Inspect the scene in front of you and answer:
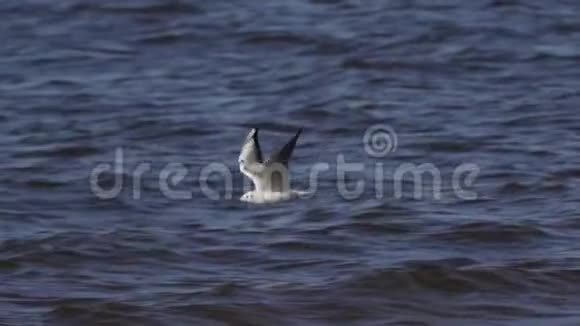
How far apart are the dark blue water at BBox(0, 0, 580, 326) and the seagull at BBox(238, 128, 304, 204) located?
0.31 m

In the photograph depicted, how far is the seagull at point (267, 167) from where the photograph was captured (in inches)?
352

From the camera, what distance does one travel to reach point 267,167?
29.6 feet

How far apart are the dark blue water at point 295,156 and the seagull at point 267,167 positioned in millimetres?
310

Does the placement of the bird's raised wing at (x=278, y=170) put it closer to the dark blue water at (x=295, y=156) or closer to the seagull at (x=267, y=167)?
the seagull at (x=267, y=167)

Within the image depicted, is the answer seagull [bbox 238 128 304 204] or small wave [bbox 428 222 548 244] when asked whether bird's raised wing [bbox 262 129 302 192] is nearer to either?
seagull [bbox 238 128 304 204]

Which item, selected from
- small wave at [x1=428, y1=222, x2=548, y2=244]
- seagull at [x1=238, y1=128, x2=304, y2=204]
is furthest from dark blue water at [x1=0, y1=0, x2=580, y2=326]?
seagull at [x1=238, y1=128, x2=304, y2=204]

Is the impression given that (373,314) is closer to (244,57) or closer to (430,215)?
(430,215)

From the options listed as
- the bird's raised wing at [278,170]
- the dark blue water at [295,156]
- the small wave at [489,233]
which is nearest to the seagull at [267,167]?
the bird's raised wing at [278,170]

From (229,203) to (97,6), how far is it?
5.84 metres

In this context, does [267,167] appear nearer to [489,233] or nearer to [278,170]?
[278,170]

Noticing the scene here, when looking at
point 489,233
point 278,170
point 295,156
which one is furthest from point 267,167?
point 295,156

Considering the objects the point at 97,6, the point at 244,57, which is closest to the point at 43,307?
the point at 244,57

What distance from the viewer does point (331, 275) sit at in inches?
332

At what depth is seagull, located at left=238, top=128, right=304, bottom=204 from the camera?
8.94m
